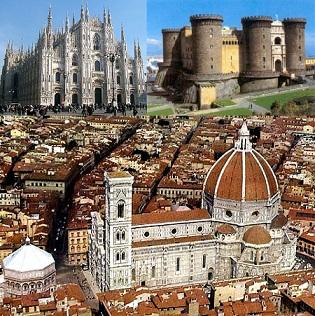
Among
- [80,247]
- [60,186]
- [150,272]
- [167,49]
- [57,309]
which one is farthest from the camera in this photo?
[60,186]

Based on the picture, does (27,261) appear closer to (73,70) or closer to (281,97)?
(281,97)

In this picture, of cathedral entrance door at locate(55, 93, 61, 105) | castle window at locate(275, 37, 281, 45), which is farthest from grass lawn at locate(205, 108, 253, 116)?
cathedral entrance door at locate(55, 93, 61, 105)

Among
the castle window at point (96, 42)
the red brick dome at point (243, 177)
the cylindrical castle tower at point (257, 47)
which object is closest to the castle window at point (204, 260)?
the red brick dome at point (243, 177)

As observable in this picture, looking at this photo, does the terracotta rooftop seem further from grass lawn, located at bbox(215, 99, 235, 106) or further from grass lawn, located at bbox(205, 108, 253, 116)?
grass lawn, located at bbox(205, 108, 253, 116)

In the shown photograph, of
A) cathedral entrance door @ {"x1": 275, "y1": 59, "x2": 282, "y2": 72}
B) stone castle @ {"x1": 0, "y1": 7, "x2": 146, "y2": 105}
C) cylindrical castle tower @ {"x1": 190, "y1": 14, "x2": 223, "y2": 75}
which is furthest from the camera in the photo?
stone castle @ {"x1": 0, "y1": 7, "x2": 146, "y2": 105}

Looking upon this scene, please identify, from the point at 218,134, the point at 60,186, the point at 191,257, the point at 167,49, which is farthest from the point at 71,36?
the point at 191,257

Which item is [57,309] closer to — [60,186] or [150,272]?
[150,272]
